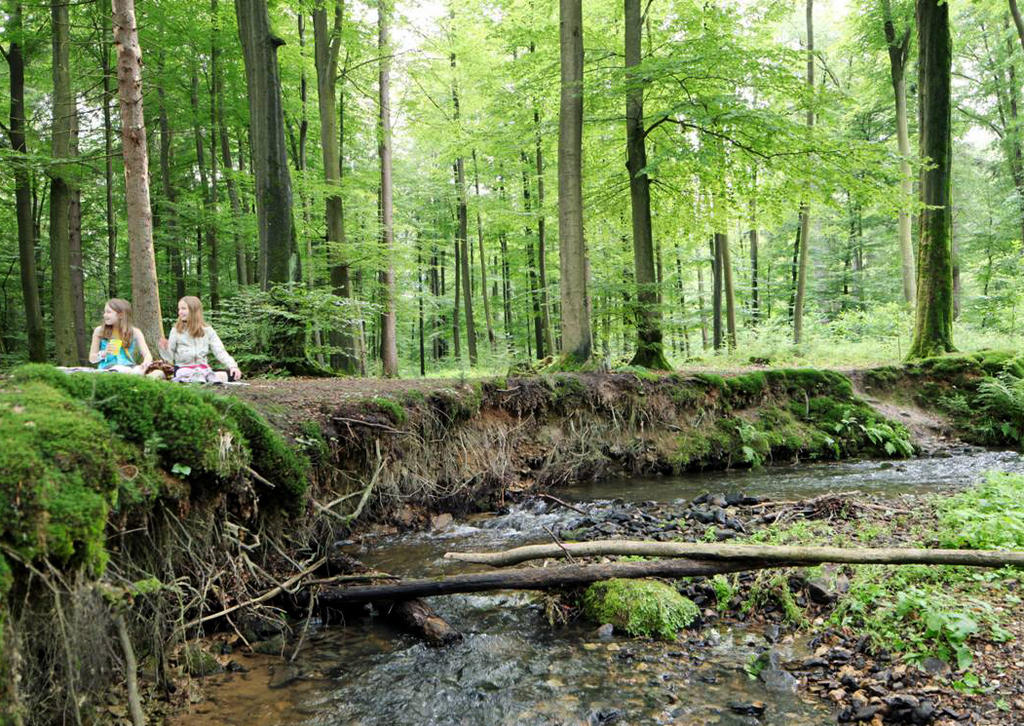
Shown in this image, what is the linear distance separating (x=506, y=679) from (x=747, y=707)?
1507 millimetres

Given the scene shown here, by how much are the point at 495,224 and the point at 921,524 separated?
585 inches

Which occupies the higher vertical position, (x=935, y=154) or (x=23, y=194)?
(x=23, y=194)

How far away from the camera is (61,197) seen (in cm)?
1239

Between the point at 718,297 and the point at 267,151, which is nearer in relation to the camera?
the point at 267,151

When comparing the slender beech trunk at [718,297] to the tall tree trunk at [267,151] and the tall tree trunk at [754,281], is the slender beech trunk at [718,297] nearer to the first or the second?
A: the tall tree trunk at [754,281]

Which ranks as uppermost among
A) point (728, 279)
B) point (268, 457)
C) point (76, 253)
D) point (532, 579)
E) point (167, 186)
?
point (167, 186)

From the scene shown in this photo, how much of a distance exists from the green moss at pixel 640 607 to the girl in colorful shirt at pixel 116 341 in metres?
5.25

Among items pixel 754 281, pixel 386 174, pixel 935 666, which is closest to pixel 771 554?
pixel 935 666

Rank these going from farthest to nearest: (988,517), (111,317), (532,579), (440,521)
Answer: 1. (440,521)
2. (111,317)
3. (988,517)
4. (532,579)

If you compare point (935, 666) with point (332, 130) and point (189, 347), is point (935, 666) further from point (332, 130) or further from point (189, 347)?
point (332, 130)

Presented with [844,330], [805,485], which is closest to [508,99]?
[805,485]

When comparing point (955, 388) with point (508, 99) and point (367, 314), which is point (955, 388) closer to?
point (508, 99)

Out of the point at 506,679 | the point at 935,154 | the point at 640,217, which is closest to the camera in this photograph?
the point at 506,679

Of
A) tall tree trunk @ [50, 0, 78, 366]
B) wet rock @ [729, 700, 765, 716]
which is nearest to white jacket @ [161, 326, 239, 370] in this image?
wet rock @ [729, 700, 765, 716]
